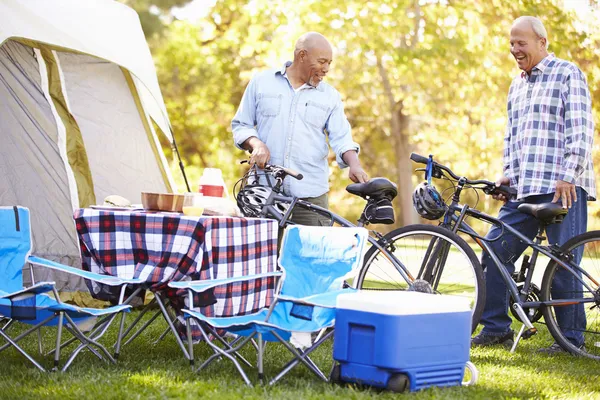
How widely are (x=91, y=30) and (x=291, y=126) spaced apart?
196cm

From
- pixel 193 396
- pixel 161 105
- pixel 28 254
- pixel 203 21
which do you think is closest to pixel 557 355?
pixel 193 396

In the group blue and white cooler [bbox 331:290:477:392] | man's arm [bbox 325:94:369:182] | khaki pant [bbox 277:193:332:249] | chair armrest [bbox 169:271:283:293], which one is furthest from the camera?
man's arm [bbox 325:94:369:182]

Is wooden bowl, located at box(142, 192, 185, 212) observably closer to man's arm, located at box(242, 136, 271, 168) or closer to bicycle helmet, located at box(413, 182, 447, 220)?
man's arm, located at box(242, 136, 271, 168)

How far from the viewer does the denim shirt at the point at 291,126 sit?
487cm

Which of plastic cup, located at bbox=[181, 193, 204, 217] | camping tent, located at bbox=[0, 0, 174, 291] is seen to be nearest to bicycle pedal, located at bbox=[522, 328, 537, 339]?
plastic cup, located at bbox=[181, 193, 204, 217]

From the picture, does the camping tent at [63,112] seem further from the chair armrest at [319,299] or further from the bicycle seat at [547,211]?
the bicycle seat at [547,211]

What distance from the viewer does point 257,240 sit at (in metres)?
4.21

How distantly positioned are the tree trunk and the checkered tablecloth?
1453 cm

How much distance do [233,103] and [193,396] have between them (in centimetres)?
1996

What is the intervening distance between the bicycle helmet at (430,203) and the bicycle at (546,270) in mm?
11

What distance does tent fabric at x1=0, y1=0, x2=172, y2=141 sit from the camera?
5738 mm

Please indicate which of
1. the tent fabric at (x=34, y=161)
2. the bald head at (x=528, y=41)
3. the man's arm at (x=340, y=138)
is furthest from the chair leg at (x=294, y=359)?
the tent fabric at (x=34, y=161)

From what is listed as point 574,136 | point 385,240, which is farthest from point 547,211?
point 385,240

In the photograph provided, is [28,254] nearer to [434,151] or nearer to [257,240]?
[257,240]
